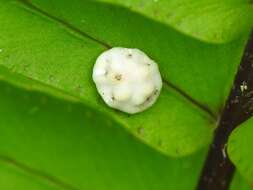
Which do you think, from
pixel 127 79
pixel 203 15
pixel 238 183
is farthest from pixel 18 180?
pixel 203 15

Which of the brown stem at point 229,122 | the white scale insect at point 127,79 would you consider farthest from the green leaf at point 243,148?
the white scale insect at point 127,79

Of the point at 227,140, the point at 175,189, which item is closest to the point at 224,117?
the point at 227,140

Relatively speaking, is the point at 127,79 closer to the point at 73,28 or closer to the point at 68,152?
the point at 73,28

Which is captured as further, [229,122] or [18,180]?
[18,180]

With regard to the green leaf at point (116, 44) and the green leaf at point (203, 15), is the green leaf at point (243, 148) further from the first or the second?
the green leaf at point (203, 15)

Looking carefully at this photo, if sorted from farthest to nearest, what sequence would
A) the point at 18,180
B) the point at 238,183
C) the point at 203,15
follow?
1. the point at 18,180
2. the point at 238,183
3. the point at 203,15

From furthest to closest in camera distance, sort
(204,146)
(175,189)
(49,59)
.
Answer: (175,189)
(204,146)
(49,59)

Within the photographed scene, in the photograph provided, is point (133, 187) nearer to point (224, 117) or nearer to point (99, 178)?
point (99, 178)
